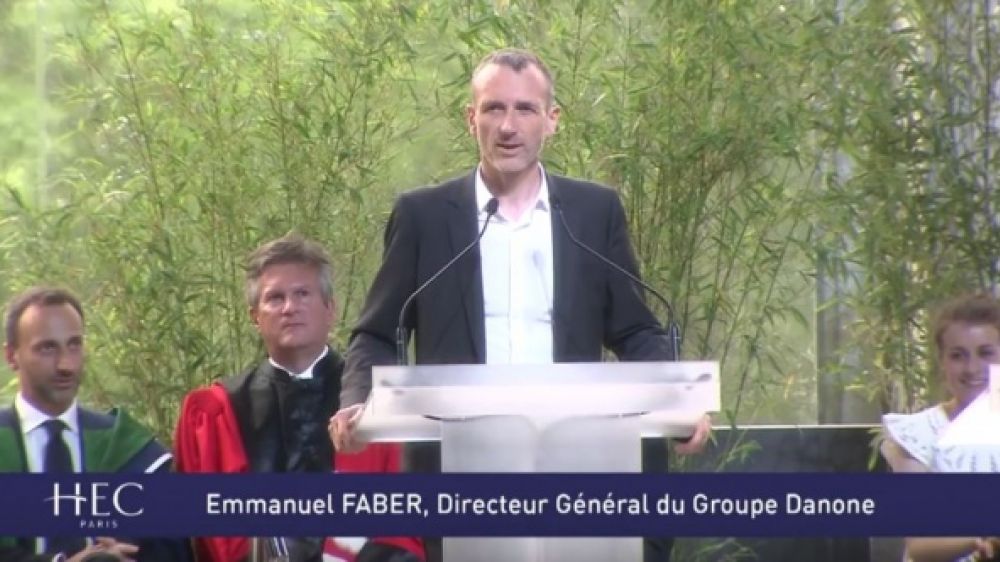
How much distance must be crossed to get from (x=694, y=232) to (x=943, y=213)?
2.10 ft

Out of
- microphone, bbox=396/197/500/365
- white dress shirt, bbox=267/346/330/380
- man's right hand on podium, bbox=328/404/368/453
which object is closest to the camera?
man's right hand on podium, bbox=328/404/368/453

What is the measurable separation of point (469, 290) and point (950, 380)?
104 cm

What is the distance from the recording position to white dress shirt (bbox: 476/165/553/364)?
12.1ft

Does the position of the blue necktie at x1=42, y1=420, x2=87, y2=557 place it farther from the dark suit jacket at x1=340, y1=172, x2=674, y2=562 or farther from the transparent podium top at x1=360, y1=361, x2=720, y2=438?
the transparent podium top at x1=360, y1=361, x2=720, y2=438

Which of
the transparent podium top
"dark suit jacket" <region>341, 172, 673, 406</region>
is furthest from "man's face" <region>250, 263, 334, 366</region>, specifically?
the transparent podium top

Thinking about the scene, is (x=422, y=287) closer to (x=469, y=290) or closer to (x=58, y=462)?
(x=469, y=290)

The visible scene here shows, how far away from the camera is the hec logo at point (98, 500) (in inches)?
153

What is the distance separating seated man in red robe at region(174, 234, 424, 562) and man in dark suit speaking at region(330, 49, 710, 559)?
309 mm

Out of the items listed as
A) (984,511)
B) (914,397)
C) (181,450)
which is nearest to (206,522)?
(181,450)

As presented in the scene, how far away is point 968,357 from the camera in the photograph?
159 inches

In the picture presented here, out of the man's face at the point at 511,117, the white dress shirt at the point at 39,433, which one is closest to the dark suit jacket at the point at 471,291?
the man's face at the point at 511,117

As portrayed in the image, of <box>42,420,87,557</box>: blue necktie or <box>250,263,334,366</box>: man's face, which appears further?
<box>250,263,334,366</box>: man's face

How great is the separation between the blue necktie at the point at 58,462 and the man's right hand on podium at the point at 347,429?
73 centimetres

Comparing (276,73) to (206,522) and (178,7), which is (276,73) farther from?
(206,522)
